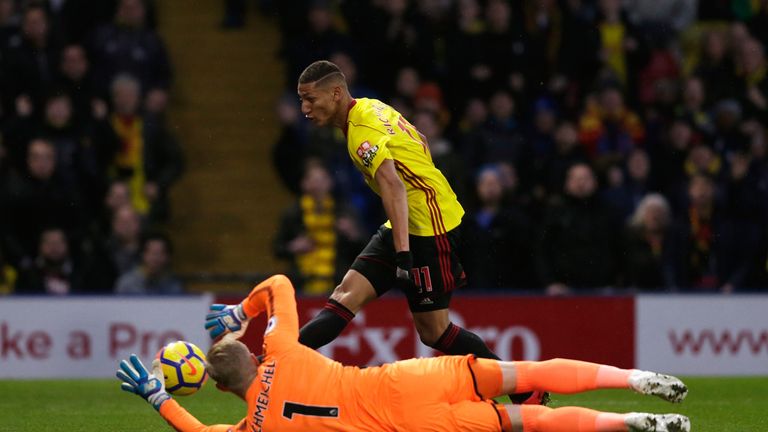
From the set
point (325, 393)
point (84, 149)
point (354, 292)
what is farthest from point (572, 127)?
point (325, 393)

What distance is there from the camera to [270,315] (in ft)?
25.8

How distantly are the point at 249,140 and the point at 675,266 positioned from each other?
5442 mm

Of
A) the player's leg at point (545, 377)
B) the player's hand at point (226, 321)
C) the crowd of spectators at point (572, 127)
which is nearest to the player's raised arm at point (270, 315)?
the player's hand at point (226, 321)

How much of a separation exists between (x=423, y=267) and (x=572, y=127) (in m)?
7.00

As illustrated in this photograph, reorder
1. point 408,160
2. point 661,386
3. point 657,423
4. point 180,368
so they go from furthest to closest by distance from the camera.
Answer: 1. point 408,160
2. point 180,368
3. point 661,386
4. point 657,423

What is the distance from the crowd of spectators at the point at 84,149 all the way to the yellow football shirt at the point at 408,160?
17.8 feet

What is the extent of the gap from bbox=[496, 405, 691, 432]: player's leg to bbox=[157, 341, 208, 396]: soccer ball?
1.98 m

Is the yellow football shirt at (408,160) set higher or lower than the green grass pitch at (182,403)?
higher

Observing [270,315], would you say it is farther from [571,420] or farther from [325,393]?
[571,420]

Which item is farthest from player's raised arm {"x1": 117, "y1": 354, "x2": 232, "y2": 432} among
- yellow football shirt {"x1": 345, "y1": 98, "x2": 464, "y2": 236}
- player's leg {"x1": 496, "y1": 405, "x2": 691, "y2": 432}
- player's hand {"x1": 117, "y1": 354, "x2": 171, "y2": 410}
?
yellow football shirt {"x1": 345, "y1": 98, "x2": 464, "y2": 236}

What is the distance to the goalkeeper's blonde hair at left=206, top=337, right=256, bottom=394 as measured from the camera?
741 cm

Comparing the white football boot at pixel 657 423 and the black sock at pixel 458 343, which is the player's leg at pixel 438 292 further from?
the white football boot at pixel 657 423

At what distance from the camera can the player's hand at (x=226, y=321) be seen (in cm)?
796

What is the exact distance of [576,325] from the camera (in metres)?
14.0
